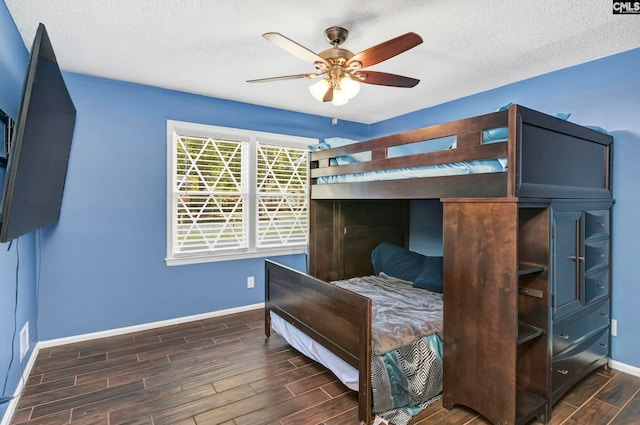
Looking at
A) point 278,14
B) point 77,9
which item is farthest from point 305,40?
point 77,9

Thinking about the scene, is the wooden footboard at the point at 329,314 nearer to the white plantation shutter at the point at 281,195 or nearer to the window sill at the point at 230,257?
the window sill at the point at 230,257

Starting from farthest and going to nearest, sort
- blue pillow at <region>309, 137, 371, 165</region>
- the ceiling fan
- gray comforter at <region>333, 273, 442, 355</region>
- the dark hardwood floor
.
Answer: blue pillow at <region>309, 137, 371, 165</region>, gray comforter at <region>333, 273, 442, 355</region>, the dark hardwood floor, the ceiling fan

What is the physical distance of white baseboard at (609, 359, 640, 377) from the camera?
2.49 metres

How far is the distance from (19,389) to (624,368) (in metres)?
4.30

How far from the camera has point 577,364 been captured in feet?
7.30

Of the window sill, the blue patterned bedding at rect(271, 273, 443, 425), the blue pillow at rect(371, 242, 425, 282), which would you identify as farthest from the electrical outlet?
the blue pillow at rect(371, 242, 425, 282)

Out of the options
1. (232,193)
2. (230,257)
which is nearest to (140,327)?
(230,257)

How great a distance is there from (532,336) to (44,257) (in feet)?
12.2

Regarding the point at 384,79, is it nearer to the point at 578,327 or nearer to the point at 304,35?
the point at 304,35

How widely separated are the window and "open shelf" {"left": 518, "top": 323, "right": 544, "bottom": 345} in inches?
106

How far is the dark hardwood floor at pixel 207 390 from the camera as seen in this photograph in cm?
198

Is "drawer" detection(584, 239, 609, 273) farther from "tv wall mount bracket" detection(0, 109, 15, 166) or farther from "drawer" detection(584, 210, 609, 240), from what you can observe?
"tv wall mount bracket" detection(0, 109, 15, 166)

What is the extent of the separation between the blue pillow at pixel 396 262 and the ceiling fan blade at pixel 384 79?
1.82 m

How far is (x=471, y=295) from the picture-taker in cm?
195
